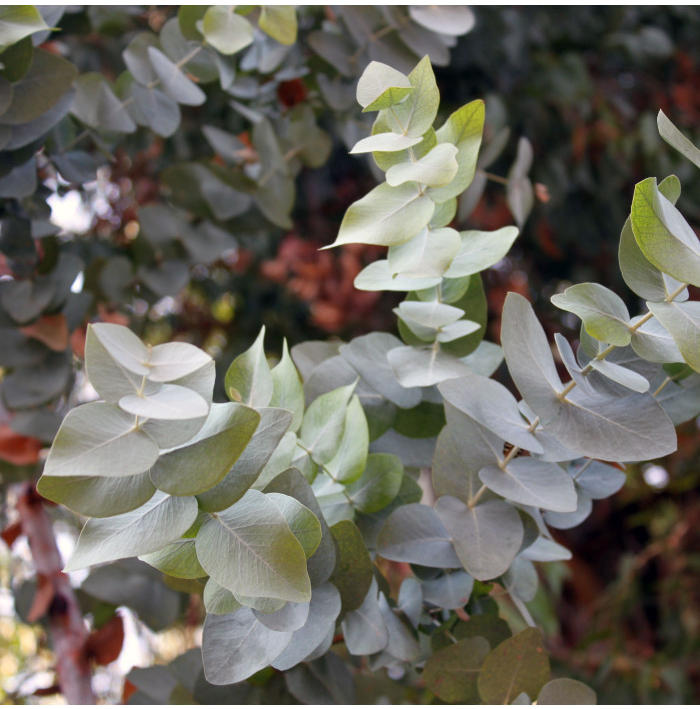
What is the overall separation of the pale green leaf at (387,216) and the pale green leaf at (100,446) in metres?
0.08

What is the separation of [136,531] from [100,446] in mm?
26

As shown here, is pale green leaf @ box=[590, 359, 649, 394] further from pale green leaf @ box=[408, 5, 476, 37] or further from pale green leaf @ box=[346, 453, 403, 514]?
pale green leaf @ box=[408, 5, 476, 37]

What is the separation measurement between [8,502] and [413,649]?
0.51 m

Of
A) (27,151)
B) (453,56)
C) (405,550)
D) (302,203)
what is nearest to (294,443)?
(405,550)

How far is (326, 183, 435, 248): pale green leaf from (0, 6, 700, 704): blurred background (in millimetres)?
436

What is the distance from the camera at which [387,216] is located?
0.67 feet

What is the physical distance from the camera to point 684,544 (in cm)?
108

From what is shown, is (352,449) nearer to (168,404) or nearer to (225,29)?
(168,404)

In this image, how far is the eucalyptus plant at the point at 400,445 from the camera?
0.16 metres

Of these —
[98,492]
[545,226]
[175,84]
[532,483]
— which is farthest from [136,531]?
[545,226]

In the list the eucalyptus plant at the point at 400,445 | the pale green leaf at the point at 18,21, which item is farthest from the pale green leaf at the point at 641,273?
the pale green leaf at the point at 18,21

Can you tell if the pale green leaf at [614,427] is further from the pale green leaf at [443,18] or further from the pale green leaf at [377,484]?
the pale green leaf at [443,18]

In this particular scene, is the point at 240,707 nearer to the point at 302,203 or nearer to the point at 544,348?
the point at 544,348

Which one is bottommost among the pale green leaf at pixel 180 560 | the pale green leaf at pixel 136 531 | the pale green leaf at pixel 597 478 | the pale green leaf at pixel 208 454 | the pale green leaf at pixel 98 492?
the pale green leaf at pixel 597 478
